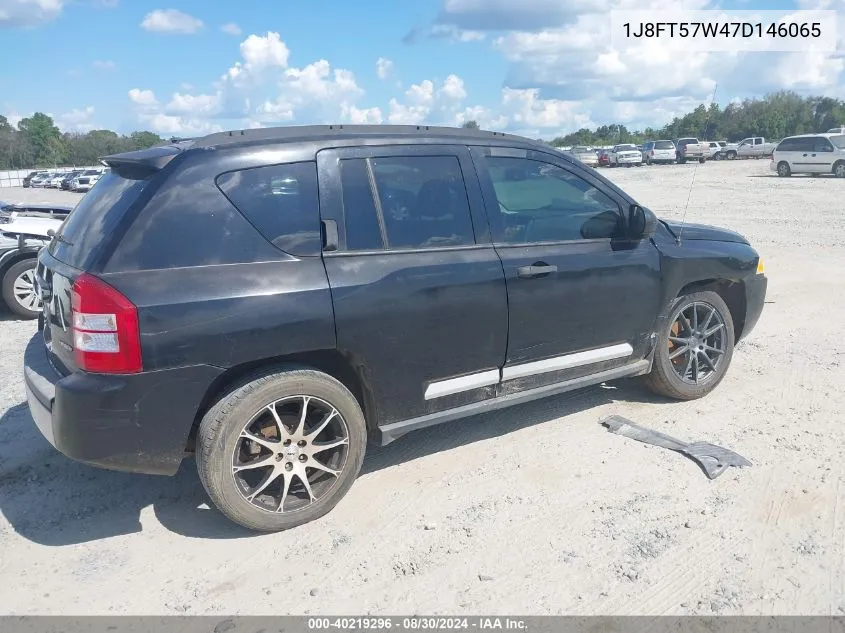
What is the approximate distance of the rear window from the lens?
11.1 feet

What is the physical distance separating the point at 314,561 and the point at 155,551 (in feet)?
2.58

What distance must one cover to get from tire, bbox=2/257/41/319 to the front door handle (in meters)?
6.37

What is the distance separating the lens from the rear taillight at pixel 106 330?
10.2 feet

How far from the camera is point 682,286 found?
15.9 ft

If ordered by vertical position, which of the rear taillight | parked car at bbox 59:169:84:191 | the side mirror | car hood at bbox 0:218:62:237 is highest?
parked car at bbox 59:169:84:191

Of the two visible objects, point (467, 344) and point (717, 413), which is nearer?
point (467, 344)

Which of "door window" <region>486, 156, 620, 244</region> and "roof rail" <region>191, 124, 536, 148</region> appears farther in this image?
"door window" <region>486, 156, 620, 244</region>

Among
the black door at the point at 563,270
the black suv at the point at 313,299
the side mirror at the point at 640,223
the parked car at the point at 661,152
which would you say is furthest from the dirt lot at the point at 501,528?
the parked car at the point at 661,152

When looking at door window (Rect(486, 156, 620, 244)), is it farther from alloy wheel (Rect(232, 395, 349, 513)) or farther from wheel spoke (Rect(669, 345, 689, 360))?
alloy wheel (Rect(232, 395, 349, 513))

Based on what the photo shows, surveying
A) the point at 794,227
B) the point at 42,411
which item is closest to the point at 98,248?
the point at 42,411

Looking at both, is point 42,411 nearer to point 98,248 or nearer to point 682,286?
point 98,248

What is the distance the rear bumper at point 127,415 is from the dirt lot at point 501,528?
518mm

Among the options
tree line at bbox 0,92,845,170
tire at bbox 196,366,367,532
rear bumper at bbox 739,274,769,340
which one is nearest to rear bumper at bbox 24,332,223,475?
tire at bbox 196,366,367,532
